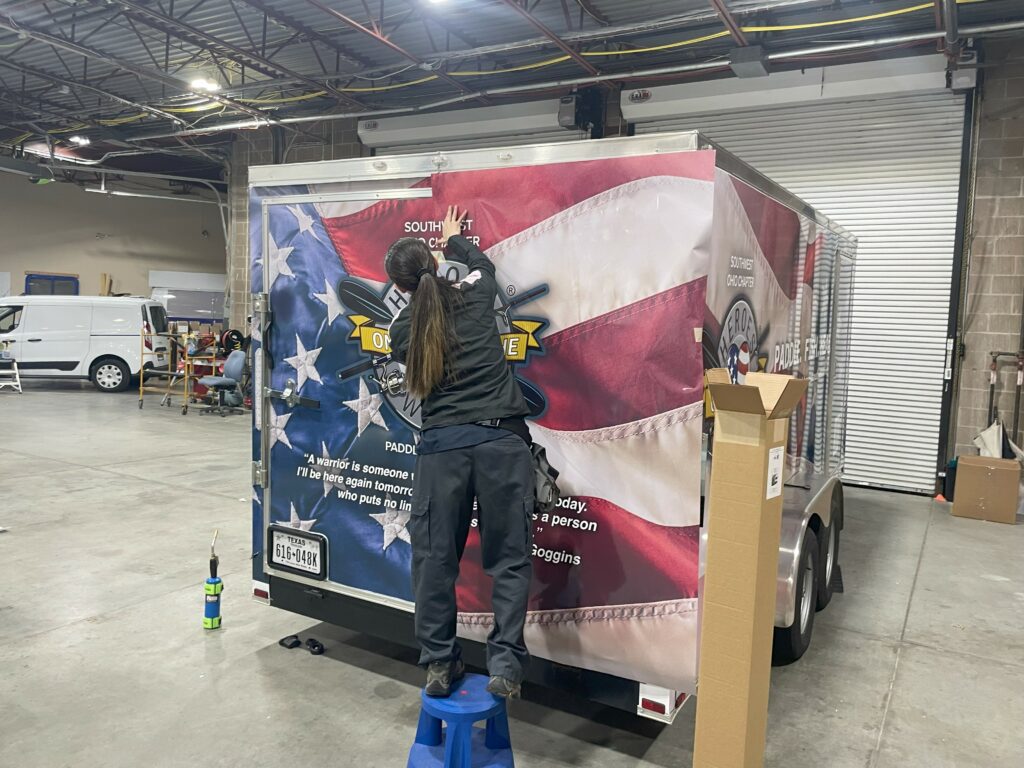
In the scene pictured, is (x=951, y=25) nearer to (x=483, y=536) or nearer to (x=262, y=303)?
(x=262, y=303)

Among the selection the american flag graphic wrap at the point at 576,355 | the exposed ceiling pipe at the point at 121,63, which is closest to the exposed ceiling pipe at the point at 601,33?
the exposed ceiling pipe at the point at 121,63

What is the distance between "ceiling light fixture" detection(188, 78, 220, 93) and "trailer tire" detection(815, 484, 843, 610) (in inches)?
349

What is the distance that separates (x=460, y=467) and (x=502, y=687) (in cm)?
77

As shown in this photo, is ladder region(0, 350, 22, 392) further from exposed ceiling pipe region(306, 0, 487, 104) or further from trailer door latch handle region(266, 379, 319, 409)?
trailer door latch handle region(266, 379, 319, 409)

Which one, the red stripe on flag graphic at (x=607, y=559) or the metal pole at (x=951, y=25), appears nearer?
the red stripe on flag graphic at (x=607, y=559)

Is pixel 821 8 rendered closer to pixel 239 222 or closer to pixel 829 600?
pixel 829 600

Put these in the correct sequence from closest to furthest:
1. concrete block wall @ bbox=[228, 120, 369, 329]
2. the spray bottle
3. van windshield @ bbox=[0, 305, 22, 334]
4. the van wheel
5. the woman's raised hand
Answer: the woman's raised hand < the spray bottle < concrete block wall @ bbox=[228, 120, 369, 329] < van windshield @ bbox=[0, 305, 22, 334] < the van wheel

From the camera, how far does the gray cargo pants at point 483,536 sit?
2795 mm

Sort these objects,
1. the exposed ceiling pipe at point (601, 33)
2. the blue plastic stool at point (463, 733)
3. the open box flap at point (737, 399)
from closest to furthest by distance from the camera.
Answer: the open box flap at point (737, 399), the blue plastic stool at point (463, 733), the exposed ceiling pipe at point (601, 33)

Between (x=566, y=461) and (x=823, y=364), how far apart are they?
2785mm

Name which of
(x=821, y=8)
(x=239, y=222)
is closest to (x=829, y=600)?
(x=821, y=8)

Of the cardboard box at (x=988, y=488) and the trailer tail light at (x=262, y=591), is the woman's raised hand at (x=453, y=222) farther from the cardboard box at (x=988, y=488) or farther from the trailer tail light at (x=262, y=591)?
the cardboard box at (x=988, y=488)

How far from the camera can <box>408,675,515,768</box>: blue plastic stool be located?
264cm

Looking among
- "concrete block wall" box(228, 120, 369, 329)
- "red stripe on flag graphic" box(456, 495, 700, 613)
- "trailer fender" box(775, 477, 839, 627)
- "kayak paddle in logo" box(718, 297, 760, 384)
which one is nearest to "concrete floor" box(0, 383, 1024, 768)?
"trailer fender" box(775, 477, 839, 627)
